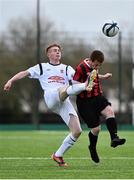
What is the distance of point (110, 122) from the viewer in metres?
12.0

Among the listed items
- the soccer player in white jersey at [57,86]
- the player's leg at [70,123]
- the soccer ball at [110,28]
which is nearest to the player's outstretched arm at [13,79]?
the soccer player in white jersey at [57,86]

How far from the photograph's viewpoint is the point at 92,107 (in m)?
12.1

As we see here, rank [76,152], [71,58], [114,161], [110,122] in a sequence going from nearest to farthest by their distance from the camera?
[110,122] < [114,161] < [76,152] < [71,58]

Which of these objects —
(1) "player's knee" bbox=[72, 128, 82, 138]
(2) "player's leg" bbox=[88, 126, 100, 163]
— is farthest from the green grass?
(1) "player's knee" bbox=[72, 128, 82, 138]

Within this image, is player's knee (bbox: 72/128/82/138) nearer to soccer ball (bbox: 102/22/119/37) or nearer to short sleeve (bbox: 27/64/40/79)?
short sleeve (bbox: 27/64/40/79)

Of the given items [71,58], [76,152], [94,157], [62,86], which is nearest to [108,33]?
[62,86]

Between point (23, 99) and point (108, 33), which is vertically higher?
point (108, 33)

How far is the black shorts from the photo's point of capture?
12062 millimetres

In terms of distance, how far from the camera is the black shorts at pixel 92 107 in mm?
12062

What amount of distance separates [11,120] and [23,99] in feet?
15.4

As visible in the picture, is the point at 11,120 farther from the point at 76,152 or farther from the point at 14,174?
the point at 14,174

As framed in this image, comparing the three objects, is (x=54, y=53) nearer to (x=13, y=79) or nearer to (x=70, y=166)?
(x=13, y=79)

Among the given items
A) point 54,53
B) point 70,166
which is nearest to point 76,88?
point 54,53

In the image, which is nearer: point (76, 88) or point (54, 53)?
point (76, 88)
